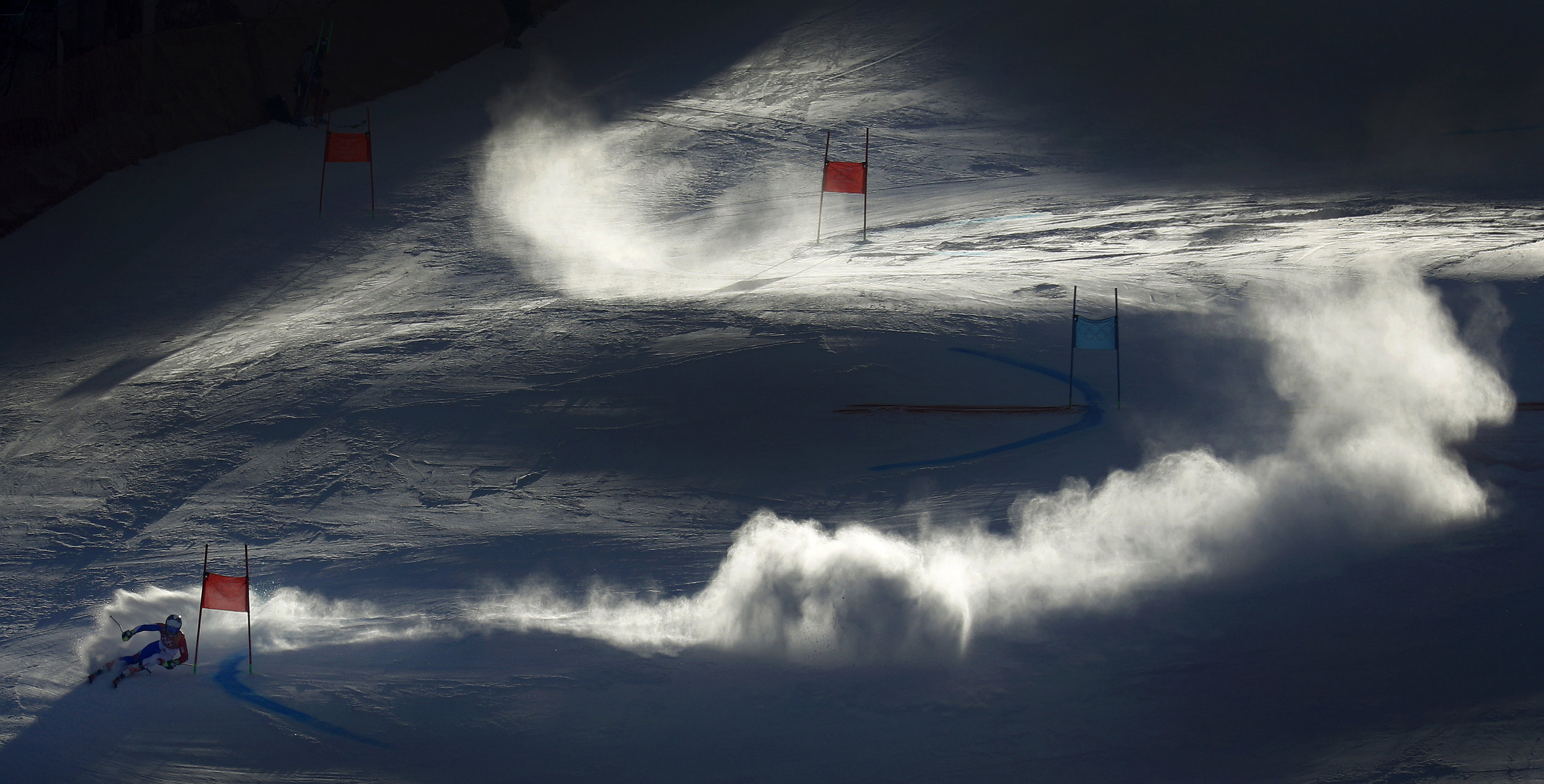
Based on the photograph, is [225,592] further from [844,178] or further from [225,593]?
[844,178]

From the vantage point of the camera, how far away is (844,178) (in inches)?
449

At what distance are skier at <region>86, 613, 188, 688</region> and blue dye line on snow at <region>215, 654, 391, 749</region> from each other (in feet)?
0.82

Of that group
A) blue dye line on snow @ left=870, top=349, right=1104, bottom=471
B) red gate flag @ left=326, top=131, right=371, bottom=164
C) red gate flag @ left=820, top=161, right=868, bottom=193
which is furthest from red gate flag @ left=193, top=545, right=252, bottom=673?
red gate flag @ left=326, top=131, right=371, bottom=164

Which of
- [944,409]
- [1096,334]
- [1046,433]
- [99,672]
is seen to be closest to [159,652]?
[99,672]

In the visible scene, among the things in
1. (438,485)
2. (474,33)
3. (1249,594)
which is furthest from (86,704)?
(474,33)

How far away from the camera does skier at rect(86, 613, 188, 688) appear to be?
6059mm

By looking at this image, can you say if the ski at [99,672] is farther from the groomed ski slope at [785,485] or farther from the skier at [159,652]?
the groomed ski slope at [785,485]

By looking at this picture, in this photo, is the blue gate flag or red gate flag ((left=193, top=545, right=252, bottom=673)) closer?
red gate flag ((left=193, top=545, right=252, bottom=673))

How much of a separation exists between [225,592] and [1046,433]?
19.1ft

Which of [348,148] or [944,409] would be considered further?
[348,148]

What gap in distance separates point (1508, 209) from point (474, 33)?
15931mm

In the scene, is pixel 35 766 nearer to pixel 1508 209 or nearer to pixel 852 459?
pixel 852 459

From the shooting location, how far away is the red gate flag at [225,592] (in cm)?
603

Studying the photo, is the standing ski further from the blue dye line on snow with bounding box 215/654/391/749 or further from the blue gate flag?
the blue gate flag
